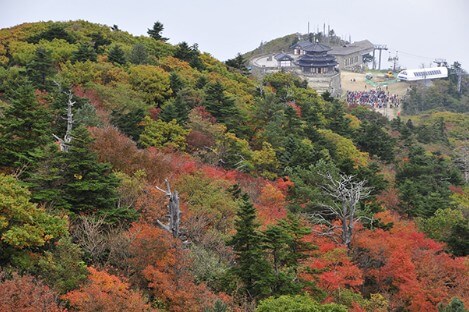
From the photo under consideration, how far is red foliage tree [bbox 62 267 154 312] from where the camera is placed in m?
18.3

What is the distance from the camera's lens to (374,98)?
132 metres

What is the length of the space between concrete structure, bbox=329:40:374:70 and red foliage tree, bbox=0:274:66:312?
5559 inches

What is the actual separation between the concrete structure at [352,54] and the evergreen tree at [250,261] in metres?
135

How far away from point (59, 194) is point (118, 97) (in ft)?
77.5

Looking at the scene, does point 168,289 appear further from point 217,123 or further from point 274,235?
point 217,123

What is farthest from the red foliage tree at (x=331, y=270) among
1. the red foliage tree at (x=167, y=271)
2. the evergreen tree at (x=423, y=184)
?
the evergreen tree at (x=423, y=184)

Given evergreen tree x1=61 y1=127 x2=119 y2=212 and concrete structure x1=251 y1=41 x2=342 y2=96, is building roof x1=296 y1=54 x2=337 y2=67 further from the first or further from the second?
evergreen tree x1=61 y1=127 x2=119 y2=212

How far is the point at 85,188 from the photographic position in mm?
24703

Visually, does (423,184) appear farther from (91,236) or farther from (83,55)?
(91,236)

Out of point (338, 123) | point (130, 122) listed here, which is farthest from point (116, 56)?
point (338, 123)

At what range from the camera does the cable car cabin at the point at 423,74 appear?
488 feet

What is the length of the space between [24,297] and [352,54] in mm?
149678

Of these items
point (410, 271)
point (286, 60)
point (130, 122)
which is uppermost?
point (286, 60)

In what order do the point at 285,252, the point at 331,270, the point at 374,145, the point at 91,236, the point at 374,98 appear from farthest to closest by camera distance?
the point at 374,98 → the point at 374,145 → the point at 331,270 → the point at 285,252 → the point at 91,236
